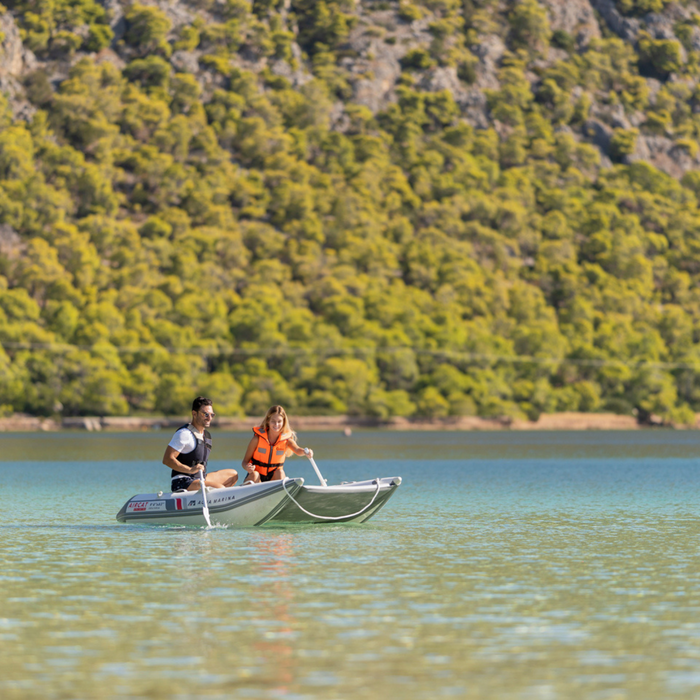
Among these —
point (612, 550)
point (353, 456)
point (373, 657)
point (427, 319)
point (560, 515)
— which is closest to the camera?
point (373, 657)

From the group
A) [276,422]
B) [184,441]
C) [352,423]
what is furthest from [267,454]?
[352,423]

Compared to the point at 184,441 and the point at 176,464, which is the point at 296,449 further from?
the point at 176,464

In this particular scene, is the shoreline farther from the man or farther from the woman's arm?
the woman's arm

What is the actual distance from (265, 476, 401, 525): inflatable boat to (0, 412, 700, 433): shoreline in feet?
383

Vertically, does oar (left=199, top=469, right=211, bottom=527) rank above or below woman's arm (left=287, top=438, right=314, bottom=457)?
below

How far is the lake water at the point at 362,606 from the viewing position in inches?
508

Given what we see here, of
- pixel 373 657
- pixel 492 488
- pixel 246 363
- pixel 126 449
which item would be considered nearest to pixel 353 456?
pixel 126 449

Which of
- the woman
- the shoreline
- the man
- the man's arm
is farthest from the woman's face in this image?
the shoreline

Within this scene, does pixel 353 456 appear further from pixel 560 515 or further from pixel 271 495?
pixel 271 495

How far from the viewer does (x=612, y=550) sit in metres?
24.9

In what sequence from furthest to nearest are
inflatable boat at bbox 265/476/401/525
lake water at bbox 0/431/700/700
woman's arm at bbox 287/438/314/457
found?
inflatable boat at bbox 265/476/401/525 → woman's arm at bbox 287/438/314/457 → lake water at bbox 0/431/700/700

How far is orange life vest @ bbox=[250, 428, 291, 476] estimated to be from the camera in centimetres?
2748

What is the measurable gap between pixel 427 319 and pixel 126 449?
338ft

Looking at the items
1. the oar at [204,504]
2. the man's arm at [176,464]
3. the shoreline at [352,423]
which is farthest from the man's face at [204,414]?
the shoreline at [352,423]
